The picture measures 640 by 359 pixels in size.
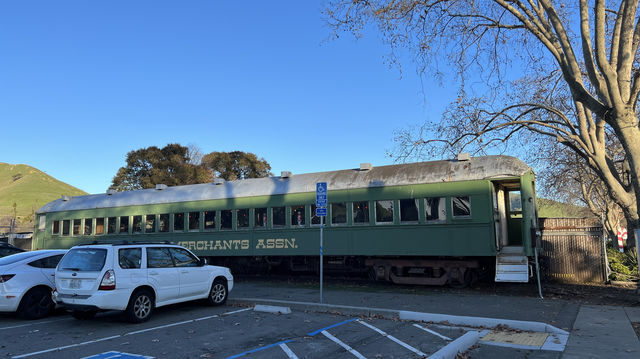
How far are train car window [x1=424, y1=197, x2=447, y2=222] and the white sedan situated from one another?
941 cm

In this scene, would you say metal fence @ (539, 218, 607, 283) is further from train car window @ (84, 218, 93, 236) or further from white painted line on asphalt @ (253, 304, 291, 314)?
train car window @ (84, 218, 93, 236)

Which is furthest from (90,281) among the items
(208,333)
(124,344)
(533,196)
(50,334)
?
(533,196)

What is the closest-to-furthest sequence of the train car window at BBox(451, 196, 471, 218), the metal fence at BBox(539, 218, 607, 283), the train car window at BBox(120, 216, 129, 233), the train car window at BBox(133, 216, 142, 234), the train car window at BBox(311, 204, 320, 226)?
1. the train car window at BBox(451, 196, 471, 218)
2. the metal fence at BBox(539, 218, 607, 283)
3. the train car window at BBox(311, 204, 320, 226)
4. the train car window at BBox(133, 216, 142, 234)
5. the train car window at BBox(120, 216, 129, 233)

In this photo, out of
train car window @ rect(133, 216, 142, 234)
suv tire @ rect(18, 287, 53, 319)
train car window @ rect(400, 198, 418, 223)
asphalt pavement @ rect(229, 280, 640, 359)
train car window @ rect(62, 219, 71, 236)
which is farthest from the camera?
train car window @ rect(62, 219, 71, 236)

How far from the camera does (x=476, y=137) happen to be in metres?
15.1

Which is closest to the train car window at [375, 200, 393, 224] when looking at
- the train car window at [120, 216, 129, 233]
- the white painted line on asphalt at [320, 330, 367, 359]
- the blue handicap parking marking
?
the white painted line on asphalt at [320, 330, 367, 359]

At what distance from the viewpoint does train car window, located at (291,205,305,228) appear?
1459 cm

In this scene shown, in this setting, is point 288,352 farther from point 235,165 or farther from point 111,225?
point 235,165

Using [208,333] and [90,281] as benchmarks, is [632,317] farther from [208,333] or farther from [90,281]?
[90,281]

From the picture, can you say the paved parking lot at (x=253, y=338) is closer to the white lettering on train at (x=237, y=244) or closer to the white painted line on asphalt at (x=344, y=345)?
the white painted line on asphalt at (x=344, y=345)

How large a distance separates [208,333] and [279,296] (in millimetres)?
4129

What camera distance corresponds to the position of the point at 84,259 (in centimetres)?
819

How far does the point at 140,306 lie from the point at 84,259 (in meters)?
1.36

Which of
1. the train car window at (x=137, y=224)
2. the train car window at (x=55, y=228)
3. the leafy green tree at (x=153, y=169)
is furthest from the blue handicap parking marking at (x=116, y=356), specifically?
the leafy green tree at (x=153, y=169)
